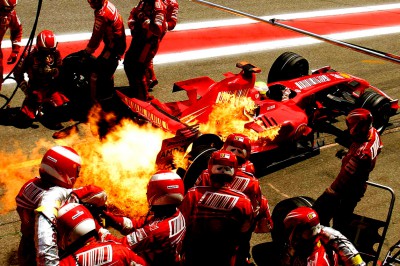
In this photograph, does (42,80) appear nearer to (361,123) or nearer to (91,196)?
(91,196)

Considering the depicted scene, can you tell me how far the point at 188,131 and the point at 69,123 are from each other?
294 cm

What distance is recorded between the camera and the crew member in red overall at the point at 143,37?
9328 mm

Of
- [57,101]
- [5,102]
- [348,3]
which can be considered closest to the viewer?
[57,101]

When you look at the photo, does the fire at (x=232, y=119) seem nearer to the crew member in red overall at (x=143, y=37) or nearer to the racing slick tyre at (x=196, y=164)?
the racing slick tyre at (x=196, y=164)

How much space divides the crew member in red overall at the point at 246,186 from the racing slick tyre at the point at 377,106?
3.97 metres

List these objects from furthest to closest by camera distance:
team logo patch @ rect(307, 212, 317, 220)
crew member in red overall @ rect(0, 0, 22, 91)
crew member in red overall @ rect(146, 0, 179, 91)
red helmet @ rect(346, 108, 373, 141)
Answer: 1. crew member in red overall @ rect(146, 0, 179, 91)
2. crew member in red overall @ rect(0, 0, 22, 91)
3. red helmet @ rect(346, 108, 373, 141)
4. team logo patch @ rect(307, 212, 317, 220)

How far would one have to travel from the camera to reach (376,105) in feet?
31.1

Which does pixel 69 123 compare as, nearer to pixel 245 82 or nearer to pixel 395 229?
pixel 245 82

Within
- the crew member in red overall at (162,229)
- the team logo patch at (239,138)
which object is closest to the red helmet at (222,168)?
the crew member in red overall at (162,229)

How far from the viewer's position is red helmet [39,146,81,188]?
190 inches

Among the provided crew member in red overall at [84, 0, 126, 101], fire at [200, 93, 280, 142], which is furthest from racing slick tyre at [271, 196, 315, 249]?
crew member in red overall at [84, 0, 126, 101]

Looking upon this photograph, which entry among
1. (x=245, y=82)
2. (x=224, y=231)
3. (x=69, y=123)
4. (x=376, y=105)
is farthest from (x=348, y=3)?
(x=224, y=231)

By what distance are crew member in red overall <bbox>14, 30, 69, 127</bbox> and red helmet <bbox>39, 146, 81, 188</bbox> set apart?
14.2 feet

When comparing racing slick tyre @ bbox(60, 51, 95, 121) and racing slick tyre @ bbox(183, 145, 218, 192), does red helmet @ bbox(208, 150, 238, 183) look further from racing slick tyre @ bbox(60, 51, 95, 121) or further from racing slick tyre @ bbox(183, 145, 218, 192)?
racing slick tyre @ bbox(60, 51, 95, 121)
